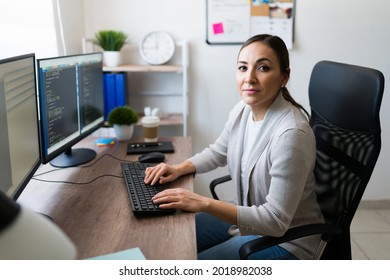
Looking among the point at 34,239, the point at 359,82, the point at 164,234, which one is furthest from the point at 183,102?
the point at 34,239

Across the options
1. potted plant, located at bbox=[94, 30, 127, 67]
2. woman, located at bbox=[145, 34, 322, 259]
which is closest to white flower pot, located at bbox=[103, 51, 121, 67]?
potted plant, located at bbox=[94, 30, 127, 67]

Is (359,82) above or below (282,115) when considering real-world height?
above

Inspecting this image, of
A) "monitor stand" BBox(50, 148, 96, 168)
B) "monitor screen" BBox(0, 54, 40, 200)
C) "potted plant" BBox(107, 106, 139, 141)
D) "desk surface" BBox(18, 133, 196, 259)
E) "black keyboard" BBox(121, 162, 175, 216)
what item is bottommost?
"desk surface" BBox(18, 133, 196, 259)

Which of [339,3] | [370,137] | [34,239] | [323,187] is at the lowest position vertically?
[323,187]

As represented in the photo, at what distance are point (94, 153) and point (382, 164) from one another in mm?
2081

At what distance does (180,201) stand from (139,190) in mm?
190

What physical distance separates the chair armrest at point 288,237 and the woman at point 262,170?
0.07ft

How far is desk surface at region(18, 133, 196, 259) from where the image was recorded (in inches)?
38.7

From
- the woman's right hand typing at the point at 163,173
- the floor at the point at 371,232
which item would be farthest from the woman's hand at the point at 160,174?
the floor at the point at 371,232

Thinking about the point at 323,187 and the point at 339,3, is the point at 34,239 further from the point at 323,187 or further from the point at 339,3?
the point at 339,3

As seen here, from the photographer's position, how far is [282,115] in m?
1.32

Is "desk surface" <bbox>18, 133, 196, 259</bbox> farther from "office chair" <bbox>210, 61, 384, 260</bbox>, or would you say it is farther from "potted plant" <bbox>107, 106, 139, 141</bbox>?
"potted plant" <bbox>107, 106, 139, 141</bbox>

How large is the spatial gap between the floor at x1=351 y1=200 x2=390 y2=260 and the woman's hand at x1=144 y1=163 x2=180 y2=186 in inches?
52.6

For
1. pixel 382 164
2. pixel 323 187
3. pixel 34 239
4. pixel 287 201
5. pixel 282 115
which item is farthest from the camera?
pixel 382 164
